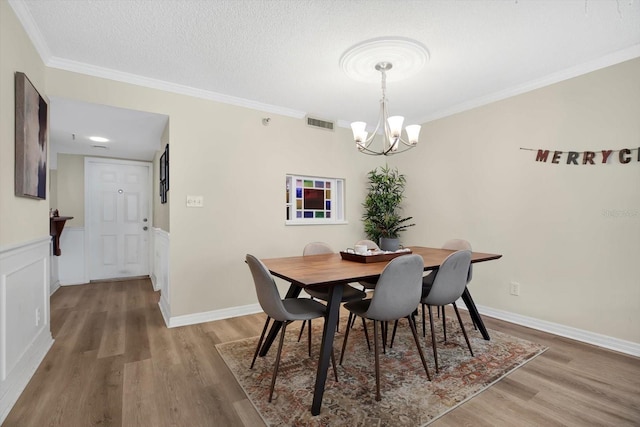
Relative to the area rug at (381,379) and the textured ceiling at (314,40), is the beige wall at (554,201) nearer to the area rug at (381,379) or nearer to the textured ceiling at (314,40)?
the textured ceiling at (314,40)

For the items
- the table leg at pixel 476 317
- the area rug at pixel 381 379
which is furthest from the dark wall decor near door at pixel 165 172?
the table leg at pixel 476 317

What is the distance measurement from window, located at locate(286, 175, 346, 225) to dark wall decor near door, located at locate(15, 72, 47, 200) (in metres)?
2.34

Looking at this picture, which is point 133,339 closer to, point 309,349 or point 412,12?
point 309,349

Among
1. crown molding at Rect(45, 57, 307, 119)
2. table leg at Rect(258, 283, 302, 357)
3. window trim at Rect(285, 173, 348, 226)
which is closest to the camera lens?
table leg at Rect(258, 283, 302, 357)

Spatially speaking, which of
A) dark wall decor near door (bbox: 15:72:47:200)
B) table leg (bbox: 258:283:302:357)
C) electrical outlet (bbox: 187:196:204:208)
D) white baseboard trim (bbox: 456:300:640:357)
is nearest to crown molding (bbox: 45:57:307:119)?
dark wall decor near door (bbox: 15:72:47:200)

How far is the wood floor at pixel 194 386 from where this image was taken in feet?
5.38

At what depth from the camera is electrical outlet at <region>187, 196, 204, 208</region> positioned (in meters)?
3.14

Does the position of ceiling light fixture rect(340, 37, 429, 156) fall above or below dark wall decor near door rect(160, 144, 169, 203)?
above

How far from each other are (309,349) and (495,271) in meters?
2.29

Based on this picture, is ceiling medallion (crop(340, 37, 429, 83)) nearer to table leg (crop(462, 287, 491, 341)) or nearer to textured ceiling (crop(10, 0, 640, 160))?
textured ceiling (crop(10, 0, 640, 160))

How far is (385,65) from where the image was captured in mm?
2488

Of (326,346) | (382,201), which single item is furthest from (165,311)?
(382,201)

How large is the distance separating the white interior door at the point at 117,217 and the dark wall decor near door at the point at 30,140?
2857 millimetres

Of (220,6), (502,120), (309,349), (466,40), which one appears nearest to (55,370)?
(309,349)
